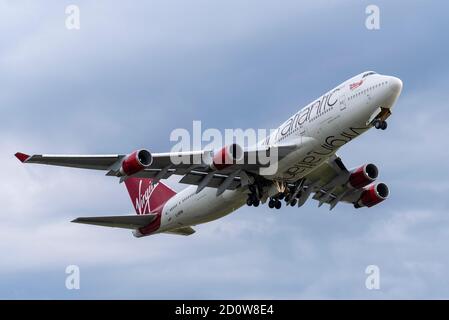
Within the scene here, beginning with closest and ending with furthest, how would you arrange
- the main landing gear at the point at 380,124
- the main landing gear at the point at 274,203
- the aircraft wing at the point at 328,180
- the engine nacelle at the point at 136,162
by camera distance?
the main landing gear at the point at 380,124
the engine nacelle at the point at 136,162
the main landing gear at the point at 274,203
the aircraft wing at the point at 328,180

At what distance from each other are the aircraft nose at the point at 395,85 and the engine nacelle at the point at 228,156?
901 centimetres

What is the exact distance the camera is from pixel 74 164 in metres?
48.9

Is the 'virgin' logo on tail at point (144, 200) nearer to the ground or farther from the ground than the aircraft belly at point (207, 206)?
farther from the ground

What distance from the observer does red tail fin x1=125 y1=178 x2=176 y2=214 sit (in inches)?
2377

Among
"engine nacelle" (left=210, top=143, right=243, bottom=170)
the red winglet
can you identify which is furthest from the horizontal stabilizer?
"engine nacelle" (left=210, top=143, right=243, bottom=170)

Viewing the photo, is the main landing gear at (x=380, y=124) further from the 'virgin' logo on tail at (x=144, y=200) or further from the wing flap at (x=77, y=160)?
the 'virgin' logo on tail at (x=144, y=200)

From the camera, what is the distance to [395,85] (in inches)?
1780

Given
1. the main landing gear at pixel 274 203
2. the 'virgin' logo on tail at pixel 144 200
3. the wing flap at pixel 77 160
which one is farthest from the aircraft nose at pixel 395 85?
the 'virgin' logo on tail at pixel 144 200

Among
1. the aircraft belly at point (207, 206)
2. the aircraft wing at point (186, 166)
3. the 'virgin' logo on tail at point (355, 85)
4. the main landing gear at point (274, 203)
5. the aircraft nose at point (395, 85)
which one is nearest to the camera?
the aircraft nose at point (395, 85)

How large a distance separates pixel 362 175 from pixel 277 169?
746 centimetres

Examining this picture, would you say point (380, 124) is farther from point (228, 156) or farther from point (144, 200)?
point (144, 200)

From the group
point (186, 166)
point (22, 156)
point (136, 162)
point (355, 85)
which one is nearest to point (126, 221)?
point (186, 166)

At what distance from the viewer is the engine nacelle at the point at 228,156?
48.3m

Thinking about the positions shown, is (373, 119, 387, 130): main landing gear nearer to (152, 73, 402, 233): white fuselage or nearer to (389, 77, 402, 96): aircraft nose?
(152, 73, 402, 233): white fuselage
